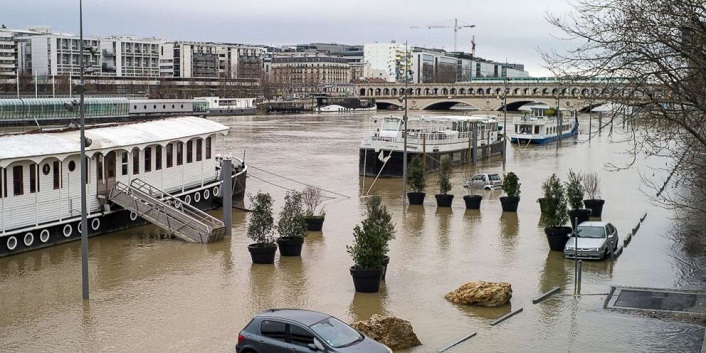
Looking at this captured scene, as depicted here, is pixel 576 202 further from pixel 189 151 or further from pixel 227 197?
pixel 189 151

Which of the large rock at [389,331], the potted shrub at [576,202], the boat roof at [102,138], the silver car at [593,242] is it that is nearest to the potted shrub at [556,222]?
the silver car at [593,242]

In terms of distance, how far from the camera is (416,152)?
49.6m

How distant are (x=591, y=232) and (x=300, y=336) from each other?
44.8 ft

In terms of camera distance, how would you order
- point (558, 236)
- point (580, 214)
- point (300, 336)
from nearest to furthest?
point (300, 336) → point (558, 236) → point (580, 214)

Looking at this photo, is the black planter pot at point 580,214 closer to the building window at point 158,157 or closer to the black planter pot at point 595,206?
the black planter pot at point 595,206

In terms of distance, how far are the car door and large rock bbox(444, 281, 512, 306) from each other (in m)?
6.24

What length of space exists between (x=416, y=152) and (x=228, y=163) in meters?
22.4

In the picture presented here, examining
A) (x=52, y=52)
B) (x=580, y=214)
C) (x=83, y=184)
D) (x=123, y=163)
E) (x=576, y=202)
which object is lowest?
(x=580, y=214)

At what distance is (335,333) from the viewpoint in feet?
46.1

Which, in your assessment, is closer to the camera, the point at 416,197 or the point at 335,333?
the point at 335,333

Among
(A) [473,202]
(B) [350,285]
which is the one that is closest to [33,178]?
(B) [350,285]

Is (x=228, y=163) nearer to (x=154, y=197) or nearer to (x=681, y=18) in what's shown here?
(x=154, y=197)

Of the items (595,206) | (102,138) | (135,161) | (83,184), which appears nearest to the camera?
(83,184)

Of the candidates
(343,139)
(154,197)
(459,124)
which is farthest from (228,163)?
(343,139)
